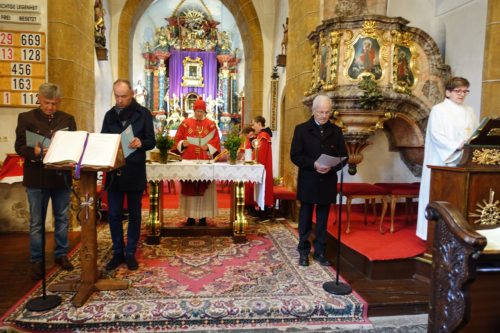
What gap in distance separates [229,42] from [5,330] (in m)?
17.3

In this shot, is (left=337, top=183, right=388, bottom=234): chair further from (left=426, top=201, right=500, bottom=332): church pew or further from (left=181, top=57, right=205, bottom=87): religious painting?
(left=181, top=57, right=205, bottom=87): religious painting

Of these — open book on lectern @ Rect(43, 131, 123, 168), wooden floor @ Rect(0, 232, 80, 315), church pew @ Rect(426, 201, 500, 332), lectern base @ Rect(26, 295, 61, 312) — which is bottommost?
wooden floor @ Rect(0, 232, 80, 315)

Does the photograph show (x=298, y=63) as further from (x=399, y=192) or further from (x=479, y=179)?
(x=479, y=179)

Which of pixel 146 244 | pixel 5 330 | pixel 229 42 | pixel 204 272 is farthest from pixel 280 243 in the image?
pixel 229 42

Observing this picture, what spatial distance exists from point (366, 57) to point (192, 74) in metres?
14.2

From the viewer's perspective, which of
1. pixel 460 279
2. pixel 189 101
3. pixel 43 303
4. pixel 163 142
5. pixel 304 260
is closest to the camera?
pixel 460 279

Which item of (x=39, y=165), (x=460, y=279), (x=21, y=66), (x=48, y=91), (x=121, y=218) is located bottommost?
(x=121, y=218)

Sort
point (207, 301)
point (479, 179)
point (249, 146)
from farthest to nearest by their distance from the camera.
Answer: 1. point (249, 146)
2. point (479, 179)
3. point (207, 301)

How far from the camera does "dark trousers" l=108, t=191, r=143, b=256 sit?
371cm

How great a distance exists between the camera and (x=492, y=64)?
5.05 meters

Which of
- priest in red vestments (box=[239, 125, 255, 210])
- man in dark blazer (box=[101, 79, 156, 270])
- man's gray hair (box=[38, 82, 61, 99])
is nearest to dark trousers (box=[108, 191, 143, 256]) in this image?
man in dark blazer (box=[101, 79, 156, 270])

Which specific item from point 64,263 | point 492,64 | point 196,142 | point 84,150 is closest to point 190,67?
point 196,142

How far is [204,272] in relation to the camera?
3.86 m

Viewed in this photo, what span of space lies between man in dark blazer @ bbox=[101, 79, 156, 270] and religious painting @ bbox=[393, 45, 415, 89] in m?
3.47
